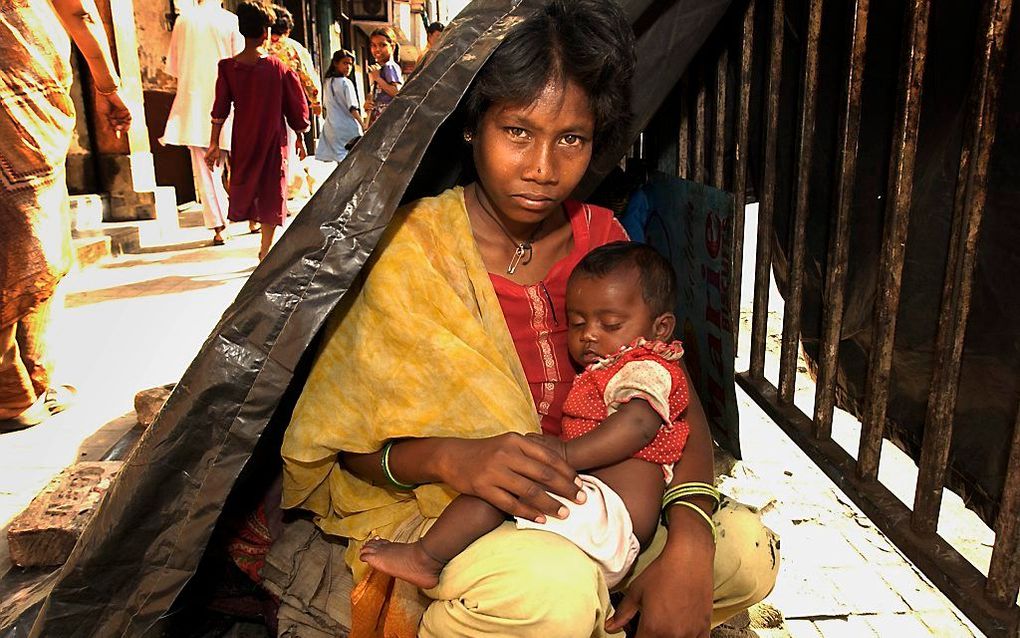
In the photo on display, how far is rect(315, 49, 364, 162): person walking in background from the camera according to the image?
→ 9836 mm

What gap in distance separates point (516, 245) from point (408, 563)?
2.64 ft

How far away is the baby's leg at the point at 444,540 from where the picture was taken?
1516mm

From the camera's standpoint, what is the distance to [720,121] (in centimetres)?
246

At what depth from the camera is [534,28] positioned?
65.3 inches

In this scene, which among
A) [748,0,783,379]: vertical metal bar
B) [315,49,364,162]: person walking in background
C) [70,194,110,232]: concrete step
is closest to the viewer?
[748,0,783,379]: vertical metal bar

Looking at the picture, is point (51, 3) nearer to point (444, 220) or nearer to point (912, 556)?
point (444, 220)

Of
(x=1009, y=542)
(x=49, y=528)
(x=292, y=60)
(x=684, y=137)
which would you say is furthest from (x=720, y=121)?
(x=292, y=60)

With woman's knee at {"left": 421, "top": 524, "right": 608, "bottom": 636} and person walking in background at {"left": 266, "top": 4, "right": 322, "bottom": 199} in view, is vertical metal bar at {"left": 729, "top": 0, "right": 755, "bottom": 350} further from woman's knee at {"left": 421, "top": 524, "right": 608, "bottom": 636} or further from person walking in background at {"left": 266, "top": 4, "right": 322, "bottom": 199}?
person walking in background at {"left": 266, "top": 4, "right": 322, "bottom": 199}

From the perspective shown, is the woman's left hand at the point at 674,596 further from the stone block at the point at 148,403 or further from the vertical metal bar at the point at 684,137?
the stone block at the point at 148,403

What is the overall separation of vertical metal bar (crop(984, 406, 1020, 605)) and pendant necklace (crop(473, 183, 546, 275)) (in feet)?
3.56

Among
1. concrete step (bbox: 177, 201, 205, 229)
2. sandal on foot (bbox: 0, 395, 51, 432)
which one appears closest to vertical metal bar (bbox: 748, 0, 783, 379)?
sandal on foot (bbox: 0, 395, 51, 432)

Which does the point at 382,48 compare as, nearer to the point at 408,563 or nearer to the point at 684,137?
the point at 684,137

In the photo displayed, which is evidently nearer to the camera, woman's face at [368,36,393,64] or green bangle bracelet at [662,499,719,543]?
green bangle bracelet at [662,499,719,543]

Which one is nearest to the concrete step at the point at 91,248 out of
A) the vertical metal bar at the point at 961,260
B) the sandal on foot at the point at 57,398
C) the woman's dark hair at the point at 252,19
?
the woman's dark hair at the point at 252,19
